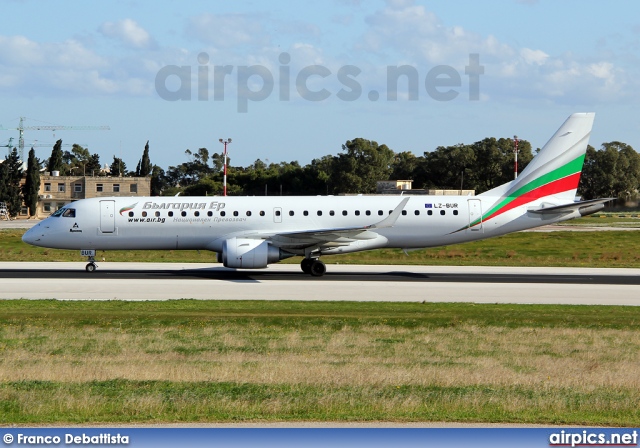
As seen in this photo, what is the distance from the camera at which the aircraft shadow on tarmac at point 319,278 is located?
39125mm

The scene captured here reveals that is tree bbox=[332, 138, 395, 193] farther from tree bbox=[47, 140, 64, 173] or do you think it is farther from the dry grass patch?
the dry grass patch

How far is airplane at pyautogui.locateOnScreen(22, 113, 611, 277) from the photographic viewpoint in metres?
41.0

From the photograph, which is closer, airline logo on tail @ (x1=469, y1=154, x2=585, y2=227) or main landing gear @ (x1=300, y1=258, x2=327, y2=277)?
main landing gear @ (x1=300, y1=258, x2=327, y2=277)

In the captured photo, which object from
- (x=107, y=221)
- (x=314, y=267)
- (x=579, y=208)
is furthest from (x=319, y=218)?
(x=579, y=208)

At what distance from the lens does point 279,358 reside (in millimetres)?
19359

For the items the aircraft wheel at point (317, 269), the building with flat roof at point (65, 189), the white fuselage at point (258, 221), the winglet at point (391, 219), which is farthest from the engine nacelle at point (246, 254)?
the building with flat roof at point (65, 189)

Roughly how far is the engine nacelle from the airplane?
Result: 0.46m

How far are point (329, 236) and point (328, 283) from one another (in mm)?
3216

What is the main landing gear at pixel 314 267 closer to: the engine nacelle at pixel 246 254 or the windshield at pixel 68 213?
the engine nacelle at pixel 246 254

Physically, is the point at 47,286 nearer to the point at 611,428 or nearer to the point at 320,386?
the point at 320,386

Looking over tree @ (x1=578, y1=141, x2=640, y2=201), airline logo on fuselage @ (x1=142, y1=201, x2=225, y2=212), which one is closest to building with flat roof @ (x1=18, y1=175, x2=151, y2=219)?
tree @ (x1=578, y1=141, x2=640, y2=201)

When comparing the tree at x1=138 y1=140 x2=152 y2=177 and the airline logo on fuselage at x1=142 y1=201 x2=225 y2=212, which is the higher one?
the tree at x1=138 y1=140 x2=152 y2=177

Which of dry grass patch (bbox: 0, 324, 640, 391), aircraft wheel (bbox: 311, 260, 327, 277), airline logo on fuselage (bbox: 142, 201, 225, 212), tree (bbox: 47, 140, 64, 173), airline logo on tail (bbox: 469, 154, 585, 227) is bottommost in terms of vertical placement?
dry grass patch (bbox: 0, 324, 640, 391)

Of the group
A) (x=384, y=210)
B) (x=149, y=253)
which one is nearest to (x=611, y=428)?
(x=384, y=210)
